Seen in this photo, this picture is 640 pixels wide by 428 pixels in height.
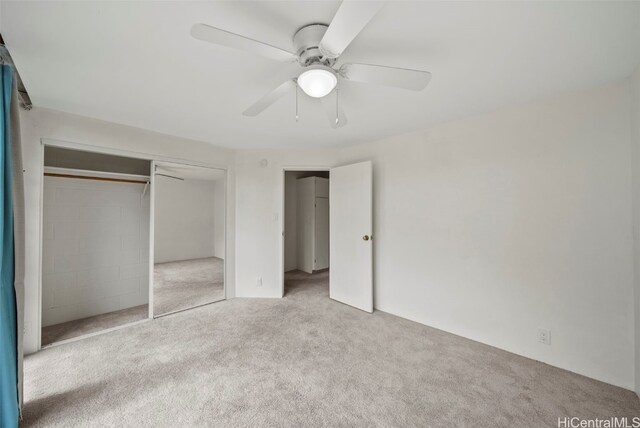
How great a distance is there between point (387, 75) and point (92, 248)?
357 cm

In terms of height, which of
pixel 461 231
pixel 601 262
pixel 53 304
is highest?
pixel 461 231

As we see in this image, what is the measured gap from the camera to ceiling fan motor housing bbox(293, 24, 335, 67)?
1249 mm

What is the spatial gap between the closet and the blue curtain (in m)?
4.06

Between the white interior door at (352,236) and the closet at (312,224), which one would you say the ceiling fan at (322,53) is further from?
the closet at (312,224)

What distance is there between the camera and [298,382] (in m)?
1.83

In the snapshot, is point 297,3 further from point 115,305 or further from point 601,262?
point 115,305

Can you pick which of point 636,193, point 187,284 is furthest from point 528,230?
point 187,284

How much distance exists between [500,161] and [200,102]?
2.75m

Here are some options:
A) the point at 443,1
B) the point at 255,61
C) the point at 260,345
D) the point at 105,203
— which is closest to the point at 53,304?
the point at 105,203

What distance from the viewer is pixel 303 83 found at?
4.44 ft

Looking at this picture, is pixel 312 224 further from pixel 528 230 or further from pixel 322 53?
pixel 322 53

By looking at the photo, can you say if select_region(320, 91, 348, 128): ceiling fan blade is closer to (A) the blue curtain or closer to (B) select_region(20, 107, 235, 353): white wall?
(A) the blue curtain

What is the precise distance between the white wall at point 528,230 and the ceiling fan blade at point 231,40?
2.10 meters

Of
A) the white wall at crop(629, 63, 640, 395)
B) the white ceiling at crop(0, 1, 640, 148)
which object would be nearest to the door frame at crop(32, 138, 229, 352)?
the white ceiling at crop(0, 1, 640, 148)
